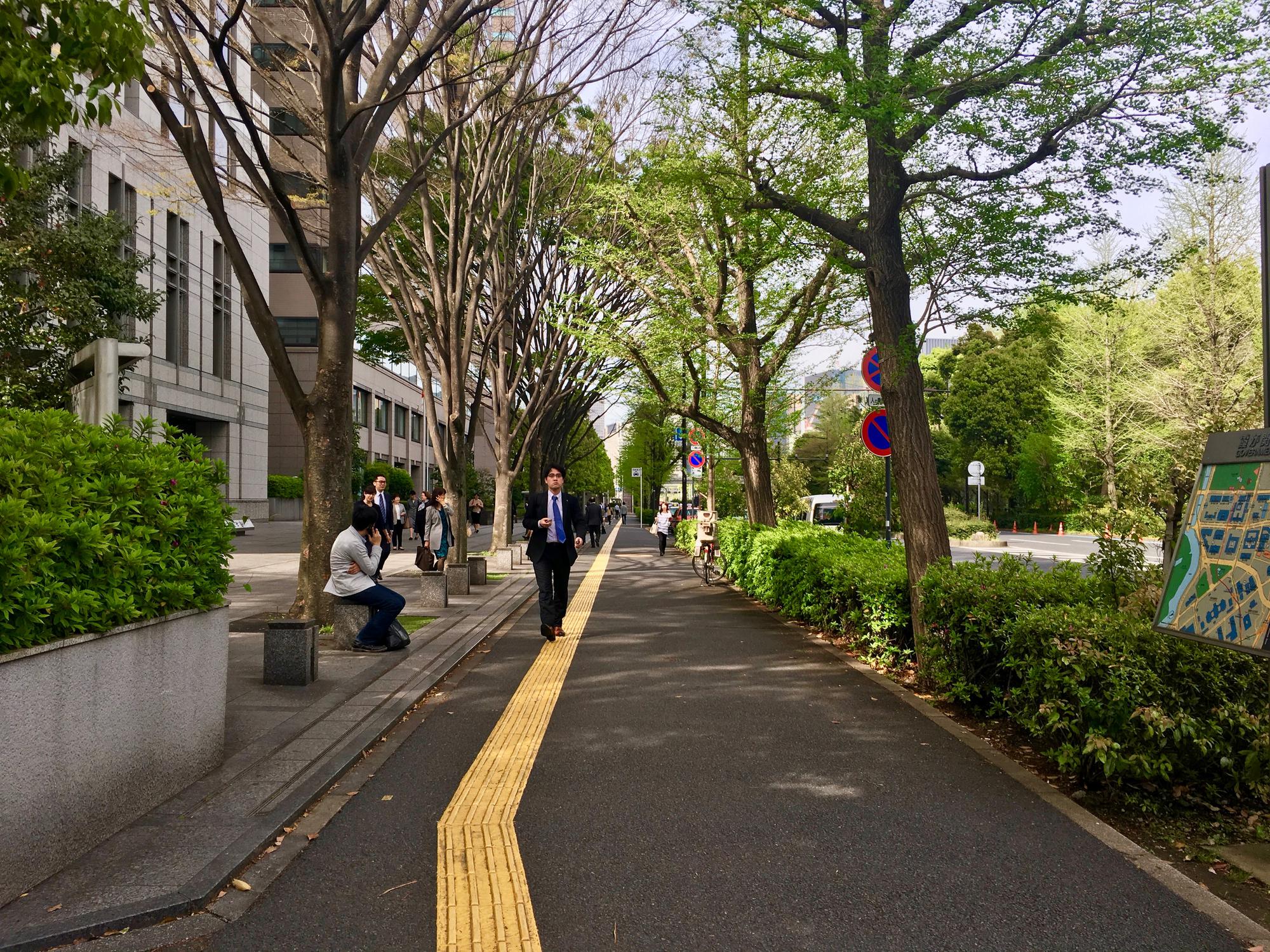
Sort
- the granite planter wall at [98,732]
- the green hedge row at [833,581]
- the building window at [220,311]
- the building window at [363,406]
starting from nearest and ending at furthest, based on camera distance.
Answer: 1. the granite planter wall at [98,732]
2. the green hedge row at [833,581]
3. the building window at [220,311]
4. the building window at [363,406]

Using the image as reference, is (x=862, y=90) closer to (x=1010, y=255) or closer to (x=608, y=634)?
(x=1010, y=255)

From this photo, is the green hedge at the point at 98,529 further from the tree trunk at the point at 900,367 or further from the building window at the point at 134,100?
the building window at the point at 134,100

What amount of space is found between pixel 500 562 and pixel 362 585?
12.3 meters

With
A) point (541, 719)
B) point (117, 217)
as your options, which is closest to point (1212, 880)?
point (541, 719)

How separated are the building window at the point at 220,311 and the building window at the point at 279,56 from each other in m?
27.5

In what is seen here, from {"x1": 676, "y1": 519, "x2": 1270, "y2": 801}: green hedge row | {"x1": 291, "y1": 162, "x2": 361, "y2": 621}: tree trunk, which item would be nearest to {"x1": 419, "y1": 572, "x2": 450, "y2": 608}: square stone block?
{"x1": 291, "y1": 162, "x2": 361, "y2": 621}: tree trunk

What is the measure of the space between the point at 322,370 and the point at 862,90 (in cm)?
610

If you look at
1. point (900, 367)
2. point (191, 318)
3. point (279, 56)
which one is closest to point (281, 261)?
point (191, 318)

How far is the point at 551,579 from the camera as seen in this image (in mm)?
9953

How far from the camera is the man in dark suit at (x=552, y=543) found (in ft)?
32.1

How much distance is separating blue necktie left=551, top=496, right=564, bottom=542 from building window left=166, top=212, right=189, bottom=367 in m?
28.6

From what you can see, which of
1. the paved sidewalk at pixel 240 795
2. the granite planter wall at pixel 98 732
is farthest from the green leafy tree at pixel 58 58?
the paved sidewalk at pixel 240 795

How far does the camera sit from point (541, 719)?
619cm

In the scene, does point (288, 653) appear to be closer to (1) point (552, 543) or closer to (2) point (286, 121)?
(1) point (552, 543)
